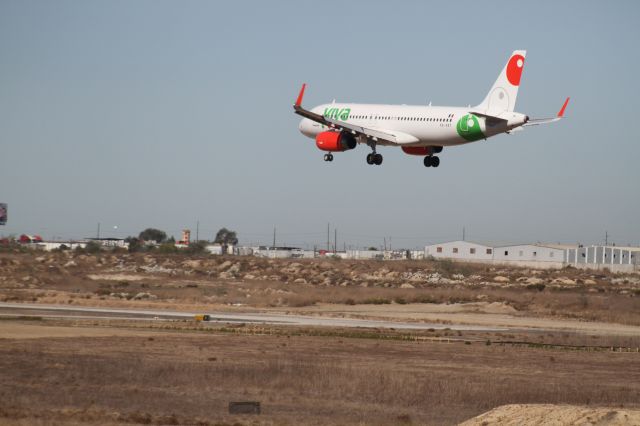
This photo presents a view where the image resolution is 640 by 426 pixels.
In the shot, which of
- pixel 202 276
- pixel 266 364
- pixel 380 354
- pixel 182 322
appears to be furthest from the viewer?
pixel 202 276

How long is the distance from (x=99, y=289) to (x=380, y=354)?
161 feet

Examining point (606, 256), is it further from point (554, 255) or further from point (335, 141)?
point (335, 141)

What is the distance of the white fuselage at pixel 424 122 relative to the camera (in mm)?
67125

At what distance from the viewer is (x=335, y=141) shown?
71562 mm

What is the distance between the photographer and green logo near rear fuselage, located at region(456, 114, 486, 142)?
6719cm

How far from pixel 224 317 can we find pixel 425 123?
18037 mm

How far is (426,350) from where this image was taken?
45906 millimetres

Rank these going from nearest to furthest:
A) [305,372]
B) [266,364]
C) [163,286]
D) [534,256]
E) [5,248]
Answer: [305,372] → [266,364] → [163,286] → [5,248] → [534,256]

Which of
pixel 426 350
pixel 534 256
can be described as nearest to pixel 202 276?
pixel 534 256

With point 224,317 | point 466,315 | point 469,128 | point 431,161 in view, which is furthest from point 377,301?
point 224,317

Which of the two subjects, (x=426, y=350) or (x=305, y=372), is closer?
(x=305, y=372)

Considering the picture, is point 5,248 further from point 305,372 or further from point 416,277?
point 305,372

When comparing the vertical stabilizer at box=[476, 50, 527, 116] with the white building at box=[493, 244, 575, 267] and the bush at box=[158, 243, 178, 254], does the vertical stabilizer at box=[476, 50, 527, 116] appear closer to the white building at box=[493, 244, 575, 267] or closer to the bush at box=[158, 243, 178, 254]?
the white building at box=[493, 244, 575, 267]

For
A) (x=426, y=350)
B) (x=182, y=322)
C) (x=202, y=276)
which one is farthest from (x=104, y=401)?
(x=202, y=276)
